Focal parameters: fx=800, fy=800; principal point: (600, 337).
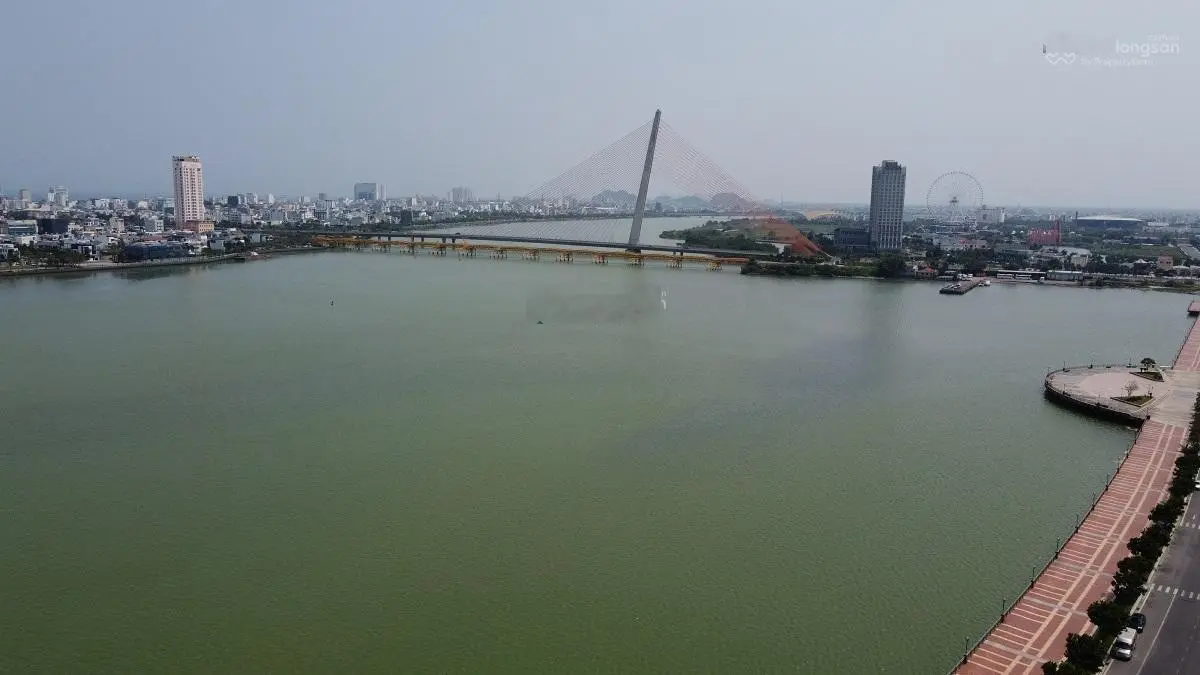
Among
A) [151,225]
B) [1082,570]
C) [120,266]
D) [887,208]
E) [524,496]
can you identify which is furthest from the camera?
[151,225]

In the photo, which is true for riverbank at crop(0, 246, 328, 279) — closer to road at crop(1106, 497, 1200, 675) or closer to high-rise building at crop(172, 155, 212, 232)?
high-rise building at crop(172, 155, 212, 232)

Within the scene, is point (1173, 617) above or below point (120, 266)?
below

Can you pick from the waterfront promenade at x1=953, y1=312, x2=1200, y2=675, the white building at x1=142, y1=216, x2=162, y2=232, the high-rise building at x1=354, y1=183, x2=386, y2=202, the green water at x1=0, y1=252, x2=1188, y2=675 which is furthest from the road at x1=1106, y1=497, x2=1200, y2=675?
the high-rise building at x1=354, y1=183, x2=386, y2=202

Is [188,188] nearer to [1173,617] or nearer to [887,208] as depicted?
[887,208]

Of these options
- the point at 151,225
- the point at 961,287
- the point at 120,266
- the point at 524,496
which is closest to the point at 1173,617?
the point at 524,496

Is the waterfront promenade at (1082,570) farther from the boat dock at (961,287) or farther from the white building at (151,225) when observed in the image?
the white building at (151,225)
